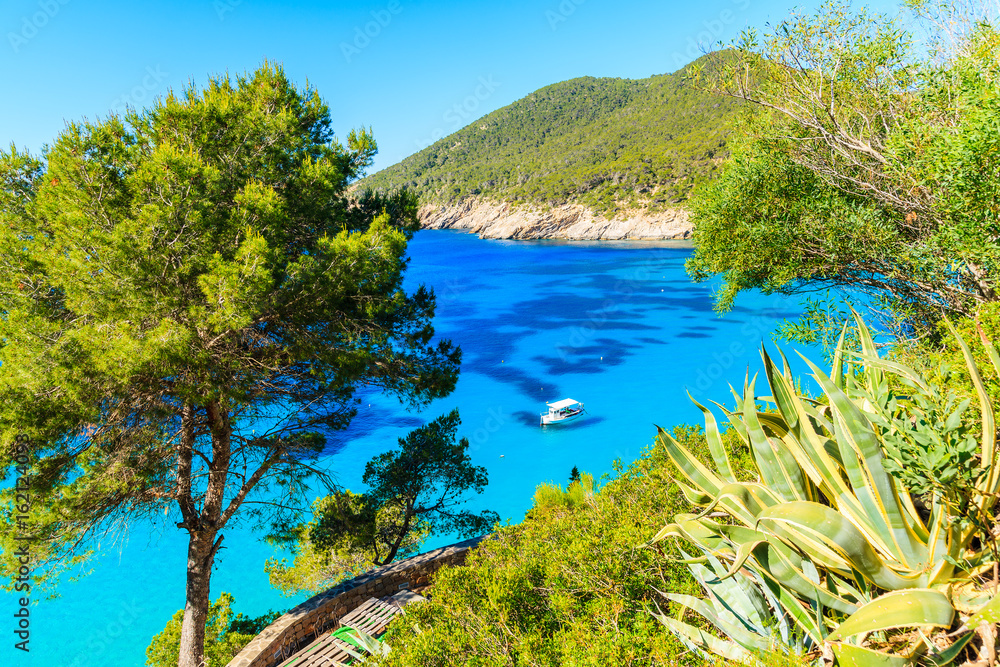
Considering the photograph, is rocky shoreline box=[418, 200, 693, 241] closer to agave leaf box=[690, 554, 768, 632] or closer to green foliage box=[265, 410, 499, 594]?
green foliage box=[265, 410, 499, 594]

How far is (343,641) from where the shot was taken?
20.6ft

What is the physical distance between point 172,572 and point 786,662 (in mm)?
18183

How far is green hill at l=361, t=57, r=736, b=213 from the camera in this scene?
6869 centimetres

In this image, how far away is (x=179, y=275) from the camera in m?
6.04

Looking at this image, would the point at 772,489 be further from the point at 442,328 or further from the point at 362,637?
the point at 442,328

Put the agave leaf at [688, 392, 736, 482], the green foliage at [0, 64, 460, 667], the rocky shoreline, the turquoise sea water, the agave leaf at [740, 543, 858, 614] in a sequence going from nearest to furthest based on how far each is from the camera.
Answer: the agave leaf at [740, 543, 858, 614] → the agave leaf at [688, 392, 736, 482] → the green foliage at [0, 64, 460, 667] → the turquoise sea water → the rocky shoreline

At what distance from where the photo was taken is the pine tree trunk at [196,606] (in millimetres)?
7008

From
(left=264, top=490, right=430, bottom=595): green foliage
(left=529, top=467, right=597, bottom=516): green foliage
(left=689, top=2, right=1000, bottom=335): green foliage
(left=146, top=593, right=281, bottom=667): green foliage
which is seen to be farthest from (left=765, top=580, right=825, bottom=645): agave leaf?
(left=146, top=593, right=281, bottom=667): green foliage

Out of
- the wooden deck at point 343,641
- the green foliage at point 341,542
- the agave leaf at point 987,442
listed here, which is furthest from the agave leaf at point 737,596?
the green foliage at point 341,542

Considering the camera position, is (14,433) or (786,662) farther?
(14,433)

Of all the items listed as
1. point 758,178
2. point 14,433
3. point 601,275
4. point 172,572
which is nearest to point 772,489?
point 14,433

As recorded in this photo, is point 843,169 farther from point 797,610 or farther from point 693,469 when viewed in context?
point 797,610

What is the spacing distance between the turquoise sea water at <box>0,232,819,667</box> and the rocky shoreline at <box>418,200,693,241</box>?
16.4 metres

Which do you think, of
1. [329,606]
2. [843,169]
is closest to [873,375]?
[329,606]
